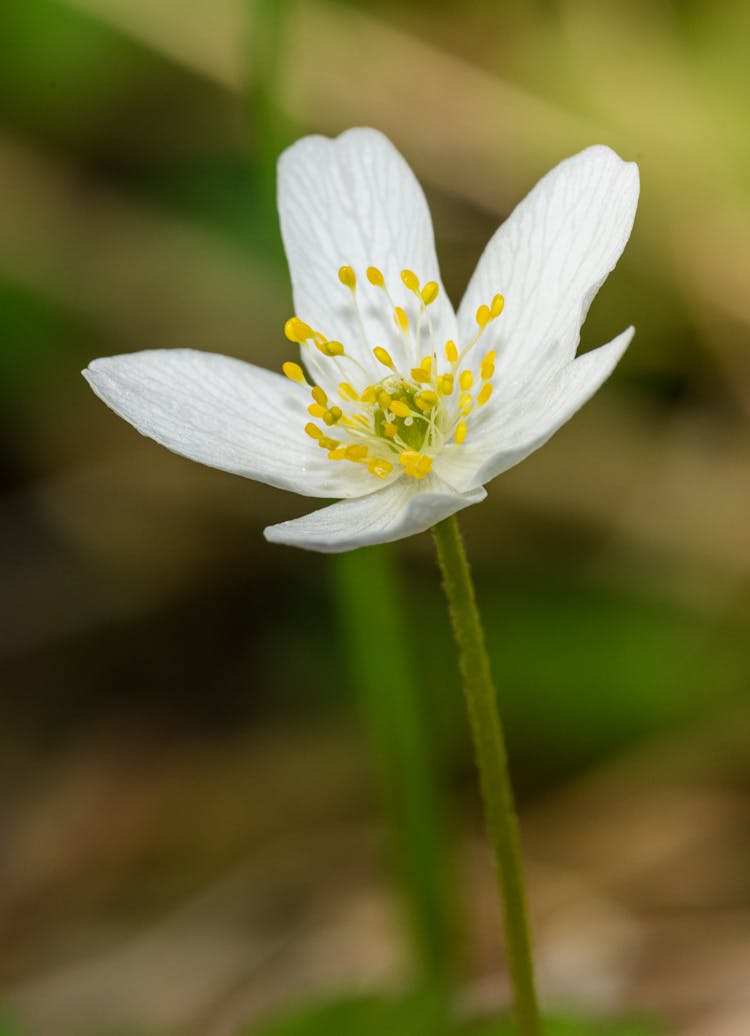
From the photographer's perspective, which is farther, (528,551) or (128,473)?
(128,473)

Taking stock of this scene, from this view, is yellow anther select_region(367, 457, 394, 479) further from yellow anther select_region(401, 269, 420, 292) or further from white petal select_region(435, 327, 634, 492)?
yellow anther select_region(401, 269, 420, 292)

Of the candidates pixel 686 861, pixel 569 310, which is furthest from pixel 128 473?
pixel 569 310

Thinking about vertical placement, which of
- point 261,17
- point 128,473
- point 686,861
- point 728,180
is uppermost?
point 728,180

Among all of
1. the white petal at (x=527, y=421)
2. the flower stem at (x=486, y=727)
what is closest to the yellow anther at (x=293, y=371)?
the white petal at (x=527, y=421)

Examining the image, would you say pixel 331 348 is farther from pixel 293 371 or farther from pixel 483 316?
pixel 483 316

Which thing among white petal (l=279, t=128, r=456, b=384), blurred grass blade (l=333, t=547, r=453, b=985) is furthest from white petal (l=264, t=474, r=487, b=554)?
blurred grass blade (l=333, t=547, r=453, b=985)

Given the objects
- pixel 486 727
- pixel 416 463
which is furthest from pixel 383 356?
pixel 486 727

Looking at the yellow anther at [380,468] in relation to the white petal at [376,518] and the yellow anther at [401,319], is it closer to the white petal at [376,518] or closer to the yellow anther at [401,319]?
the white petal at [376,518]

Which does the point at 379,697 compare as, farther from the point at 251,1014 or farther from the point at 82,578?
the point at 82,578

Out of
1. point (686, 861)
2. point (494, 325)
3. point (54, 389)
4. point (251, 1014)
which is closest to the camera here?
point (494, 325)
